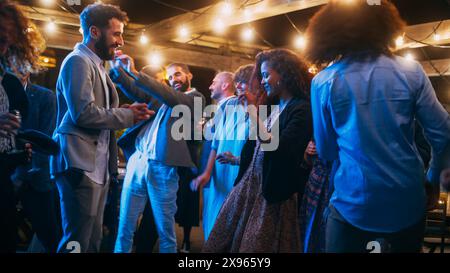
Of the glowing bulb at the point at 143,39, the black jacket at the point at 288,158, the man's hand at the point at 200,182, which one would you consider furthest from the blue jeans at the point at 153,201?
the glowing bulb at the point at 143,39

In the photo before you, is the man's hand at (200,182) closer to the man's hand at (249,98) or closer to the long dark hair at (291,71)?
the man's hand at (249,98)

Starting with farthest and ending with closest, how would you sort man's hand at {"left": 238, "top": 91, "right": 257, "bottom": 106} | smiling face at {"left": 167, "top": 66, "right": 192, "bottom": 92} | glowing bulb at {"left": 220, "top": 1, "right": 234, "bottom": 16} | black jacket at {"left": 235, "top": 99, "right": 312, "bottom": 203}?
1. glowing bulb at {"left": 220, "top": 1, "right": 234, "bottom": 16}
2. smiling face at {"left": 167, "top": 66, "right": 192, "bottom": 92}
3. man's hand at {"left": 238, "top": 91, "right": 257, "bottom": 106}
4. black jacket at {"left": 235, "top": 99, "right": 312, "bottom": 203}

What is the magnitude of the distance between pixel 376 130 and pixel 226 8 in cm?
488

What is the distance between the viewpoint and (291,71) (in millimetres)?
2490

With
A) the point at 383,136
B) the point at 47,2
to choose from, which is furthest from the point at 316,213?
the point at 47,2

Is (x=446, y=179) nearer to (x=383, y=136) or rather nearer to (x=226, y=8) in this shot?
(x=383, y=136)

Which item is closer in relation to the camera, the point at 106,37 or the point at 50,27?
the point at 106,37

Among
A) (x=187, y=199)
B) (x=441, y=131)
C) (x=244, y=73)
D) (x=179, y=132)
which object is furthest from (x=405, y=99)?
(x=187, y=199)

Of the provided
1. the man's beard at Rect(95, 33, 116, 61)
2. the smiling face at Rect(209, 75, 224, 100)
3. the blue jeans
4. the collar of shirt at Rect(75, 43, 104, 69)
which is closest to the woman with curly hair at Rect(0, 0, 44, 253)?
the collar of shirt at Rect(75, 43, 104, 69)

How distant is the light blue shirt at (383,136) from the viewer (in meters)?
1.53

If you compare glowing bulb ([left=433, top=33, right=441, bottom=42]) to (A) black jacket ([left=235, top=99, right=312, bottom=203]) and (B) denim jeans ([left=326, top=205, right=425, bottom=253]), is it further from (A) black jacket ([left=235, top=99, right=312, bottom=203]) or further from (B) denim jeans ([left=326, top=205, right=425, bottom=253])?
(B) denim jeans ([left=326, top=205, right=425, bottom=253])

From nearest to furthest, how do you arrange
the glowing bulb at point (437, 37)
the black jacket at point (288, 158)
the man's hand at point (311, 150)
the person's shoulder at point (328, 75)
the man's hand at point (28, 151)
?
1. the person's shoulder at point (328, 75)
2. the man's hand at point (28, 151)
3. the black jacket at point (288, 158)
4. the man's hand at point (311, 150)
5. the glowing bulb at point (437, 37)

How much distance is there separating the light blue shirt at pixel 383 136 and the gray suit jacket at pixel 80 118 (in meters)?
1.08

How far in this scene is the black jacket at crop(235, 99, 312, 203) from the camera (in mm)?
2205
